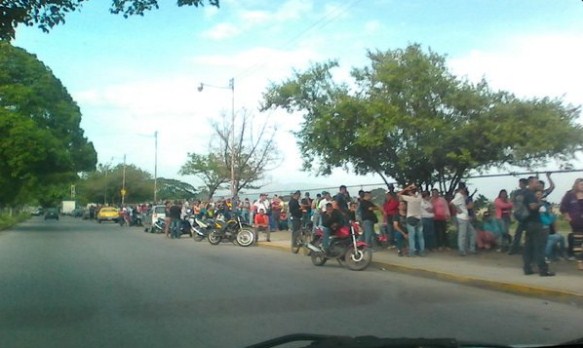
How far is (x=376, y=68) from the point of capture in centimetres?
1972

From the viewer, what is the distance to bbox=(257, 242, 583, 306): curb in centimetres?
1066

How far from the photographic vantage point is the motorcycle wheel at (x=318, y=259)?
645 inches

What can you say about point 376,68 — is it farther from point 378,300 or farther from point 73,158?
point 73,158

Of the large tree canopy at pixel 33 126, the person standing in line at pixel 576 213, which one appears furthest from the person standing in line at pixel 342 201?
the large tree canopy at pixel 33 126

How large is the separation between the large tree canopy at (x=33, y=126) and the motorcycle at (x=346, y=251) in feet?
77.3

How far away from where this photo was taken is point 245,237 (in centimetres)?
2483

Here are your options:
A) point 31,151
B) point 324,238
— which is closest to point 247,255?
point 324,238

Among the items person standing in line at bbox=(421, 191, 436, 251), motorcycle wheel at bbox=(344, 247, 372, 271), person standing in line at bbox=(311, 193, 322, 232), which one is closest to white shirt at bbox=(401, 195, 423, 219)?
person standing in line at bbox=(421, 191, 436, 251)

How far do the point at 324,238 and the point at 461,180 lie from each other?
200 inches

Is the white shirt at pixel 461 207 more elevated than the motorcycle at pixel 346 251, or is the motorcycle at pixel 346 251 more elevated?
the white shirt at pixel 461 207

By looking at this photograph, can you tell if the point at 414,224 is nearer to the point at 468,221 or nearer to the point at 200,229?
the point at 468,221

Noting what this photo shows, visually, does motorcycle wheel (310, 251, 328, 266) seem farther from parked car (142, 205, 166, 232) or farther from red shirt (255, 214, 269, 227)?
parked car (142, 205, 166, 232)

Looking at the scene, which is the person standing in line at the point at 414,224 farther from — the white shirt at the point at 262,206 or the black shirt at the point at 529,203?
the white shirt at the point at 262,206

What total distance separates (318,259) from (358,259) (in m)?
1.49
